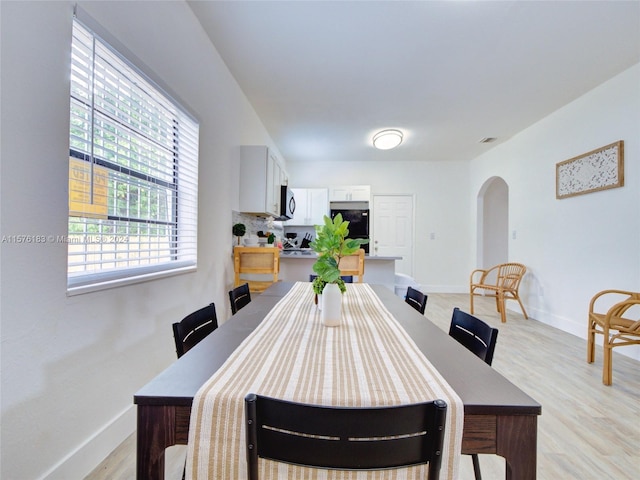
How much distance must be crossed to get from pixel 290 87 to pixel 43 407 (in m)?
3.19

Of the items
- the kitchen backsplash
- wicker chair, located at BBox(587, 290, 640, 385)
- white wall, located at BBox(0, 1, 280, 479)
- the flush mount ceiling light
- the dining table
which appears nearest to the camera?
the dining table

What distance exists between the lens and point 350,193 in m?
5.93

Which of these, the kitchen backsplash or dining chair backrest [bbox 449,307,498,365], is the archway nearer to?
the kitchen backsplash

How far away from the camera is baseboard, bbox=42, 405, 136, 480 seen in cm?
118

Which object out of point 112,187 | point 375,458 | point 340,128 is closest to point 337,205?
point 340,128

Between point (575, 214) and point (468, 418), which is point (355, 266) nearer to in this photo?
point (468, 418)

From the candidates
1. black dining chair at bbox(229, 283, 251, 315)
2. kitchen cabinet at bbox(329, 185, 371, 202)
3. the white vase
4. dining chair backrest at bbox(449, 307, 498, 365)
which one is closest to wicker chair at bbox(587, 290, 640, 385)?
dining chair backrest at bbox(449, 307, 498, 365)

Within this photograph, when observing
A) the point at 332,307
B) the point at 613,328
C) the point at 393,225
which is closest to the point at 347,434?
the point at 332,307

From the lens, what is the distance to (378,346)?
959 millimetres

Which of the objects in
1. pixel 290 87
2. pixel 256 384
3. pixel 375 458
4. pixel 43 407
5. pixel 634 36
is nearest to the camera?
pixel 375 458

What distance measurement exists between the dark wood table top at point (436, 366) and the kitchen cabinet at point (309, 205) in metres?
4.63

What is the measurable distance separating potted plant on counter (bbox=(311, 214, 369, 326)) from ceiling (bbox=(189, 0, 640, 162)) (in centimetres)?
183

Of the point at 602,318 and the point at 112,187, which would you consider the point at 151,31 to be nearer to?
the point at 112,187

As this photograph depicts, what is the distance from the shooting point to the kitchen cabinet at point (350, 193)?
5906 millimetres
